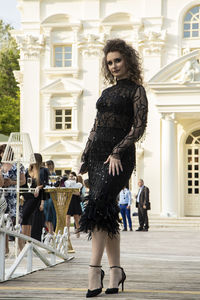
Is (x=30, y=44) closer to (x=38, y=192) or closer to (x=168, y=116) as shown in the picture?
(x=168, y=116)

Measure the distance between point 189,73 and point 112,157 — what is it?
83.6 feet

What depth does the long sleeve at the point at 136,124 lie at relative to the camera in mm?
5242

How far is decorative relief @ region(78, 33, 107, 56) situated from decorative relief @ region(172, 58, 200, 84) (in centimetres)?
463

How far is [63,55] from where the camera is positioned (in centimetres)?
3384

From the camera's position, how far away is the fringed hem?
5277mm

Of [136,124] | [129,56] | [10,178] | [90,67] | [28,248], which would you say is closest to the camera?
[136,124]

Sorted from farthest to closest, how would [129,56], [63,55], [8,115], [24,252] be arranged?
[8,115], [63,55], [24,252], [129,56]

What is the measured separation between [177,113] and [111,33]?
5.86m

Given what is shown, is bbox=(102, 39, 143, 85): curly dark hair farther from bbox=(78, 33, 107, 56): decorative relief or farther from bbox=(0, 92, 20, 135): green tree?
bbox=(0, 92, 20, 135): green tree

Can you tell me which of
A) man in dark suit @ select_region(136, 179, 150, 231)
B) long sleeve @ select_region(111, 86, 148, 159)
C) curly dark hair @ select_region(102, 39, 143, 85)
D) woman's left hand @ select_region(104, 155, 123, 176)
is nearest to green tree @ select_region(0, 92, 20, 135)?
man in dark suit @ select_region(136, 179, 150, 231)

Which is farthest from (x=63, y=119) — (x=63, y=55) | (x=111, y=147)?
(x=111, y=147)

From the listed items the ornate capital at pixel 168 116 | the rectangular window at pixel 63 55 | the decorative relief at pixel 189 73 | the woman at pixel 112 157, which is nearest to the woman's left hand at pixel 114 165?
the woman at pixel 112 157

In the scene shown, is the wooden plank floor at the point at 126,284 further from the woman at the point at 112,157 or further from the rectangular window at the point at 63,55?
the rectangular window at the point at 63,55

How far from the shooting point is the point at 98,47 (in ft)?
108
